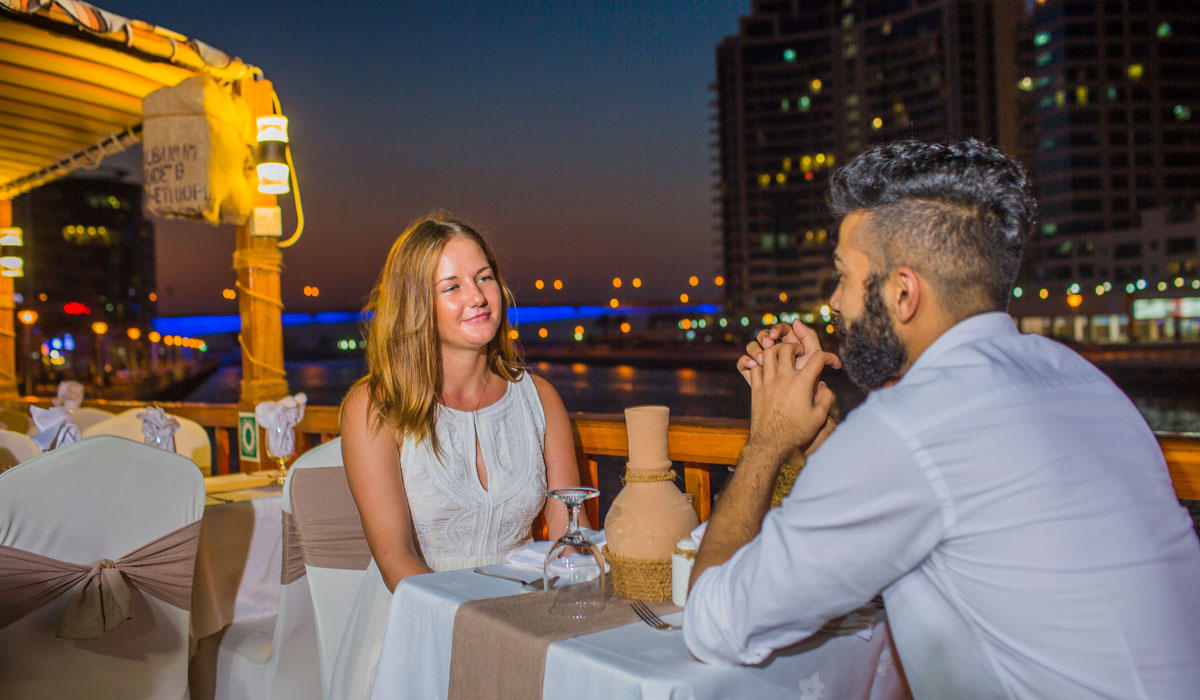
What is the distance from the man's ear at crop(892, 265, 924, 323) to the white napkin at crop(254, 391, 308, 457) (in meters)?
2.89

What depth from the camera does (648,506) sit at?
4.94 ft

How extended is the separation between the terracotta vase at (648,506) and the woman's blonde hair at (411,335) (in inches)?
35.3

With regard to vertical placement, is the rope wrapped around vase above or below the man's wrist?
below

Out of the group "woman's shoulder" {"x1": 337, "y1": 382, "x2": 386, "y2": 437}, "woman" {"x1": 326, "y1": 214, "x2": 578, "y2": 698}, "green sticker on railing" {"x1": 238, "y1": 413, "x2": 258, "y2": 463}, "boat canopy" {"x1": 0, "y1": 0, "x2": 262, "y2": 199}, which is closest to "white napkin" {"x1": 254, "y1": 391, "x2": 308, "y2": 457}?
"green sticker on railing" {"x1": 238, "y1": 413, "x2": 258, "y2": 463}

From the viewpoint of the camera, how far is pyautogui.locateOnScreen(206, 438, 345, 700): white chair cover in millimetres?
2525

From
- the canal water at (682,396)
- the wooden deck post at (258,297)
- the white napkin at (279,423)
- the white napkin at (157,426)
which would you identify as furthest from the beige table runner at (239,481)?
the canal water at (682,396)

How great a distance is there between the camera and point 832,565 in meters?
1.06

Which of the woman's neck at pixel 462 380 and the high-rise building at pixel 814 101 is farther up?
the high-rise building at pixel 814 101

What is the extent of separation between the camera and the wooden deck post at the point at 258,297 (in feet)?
15.8

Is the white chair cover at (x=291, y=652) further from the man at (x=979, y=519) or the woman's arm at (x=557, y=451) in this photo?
the man at (x=979, y=519)

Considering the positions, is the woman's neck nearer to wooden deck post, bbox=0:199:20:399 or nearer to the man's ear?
the man's ear

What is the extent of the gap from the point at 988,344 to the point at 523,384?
164 cm

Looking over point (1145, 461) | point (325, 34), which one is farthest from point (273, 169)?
point (325, 34)

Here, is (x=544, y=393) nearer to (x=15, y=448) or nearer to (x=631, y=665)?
(x=631, y=665)
